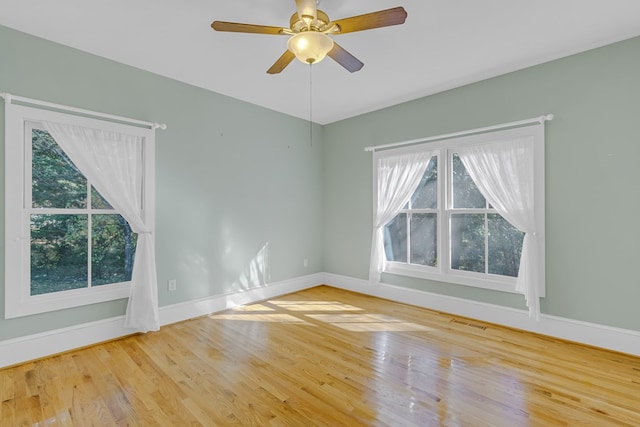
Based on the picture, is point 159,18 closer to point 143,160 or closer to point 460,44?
point 143,160

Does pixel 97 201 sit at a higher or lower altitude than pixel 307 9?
lower

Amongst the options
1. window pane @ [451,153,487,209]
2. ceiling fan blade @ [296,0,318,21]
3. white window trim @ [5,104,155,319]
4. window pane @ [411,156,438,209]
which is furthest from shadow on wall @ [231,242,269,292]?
ceiling fan blade @ [296,0,318,21]

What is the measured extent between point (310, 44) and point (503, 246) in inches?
115

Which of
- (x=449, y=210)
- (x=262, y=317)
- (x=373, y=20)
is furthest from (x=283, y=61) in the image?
(x=262, y=317)

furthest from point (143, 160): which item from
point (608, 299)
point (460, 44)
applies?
point (608, 299)

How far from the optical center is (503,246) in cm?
337

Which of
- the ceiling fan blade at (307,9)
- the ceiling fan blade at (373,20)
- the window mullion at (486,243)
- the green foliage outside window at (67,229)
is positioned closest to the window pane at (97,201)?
the green foliage outside window at (67,229)

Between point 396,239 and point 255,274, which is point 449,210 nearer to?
point 396,239

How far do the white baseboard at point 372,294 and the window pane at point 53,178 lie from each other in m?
1.15

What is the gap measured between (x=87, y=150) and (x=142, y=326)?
5.77 ft

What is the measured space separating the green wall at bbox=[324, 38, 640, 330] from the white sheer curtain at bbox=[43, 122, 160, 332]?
3438 millimetres

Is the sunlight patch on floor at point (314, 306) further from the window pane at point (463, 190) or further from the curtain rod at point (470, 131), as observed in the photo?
the curtain rod at point (470, 131)

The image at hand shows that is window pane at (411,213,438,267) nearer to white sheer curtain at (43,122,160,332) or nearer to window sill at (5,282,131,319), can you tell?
white sheer curtain at (43,122,160,332)

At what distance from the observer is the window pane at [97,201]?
2.96 metres
